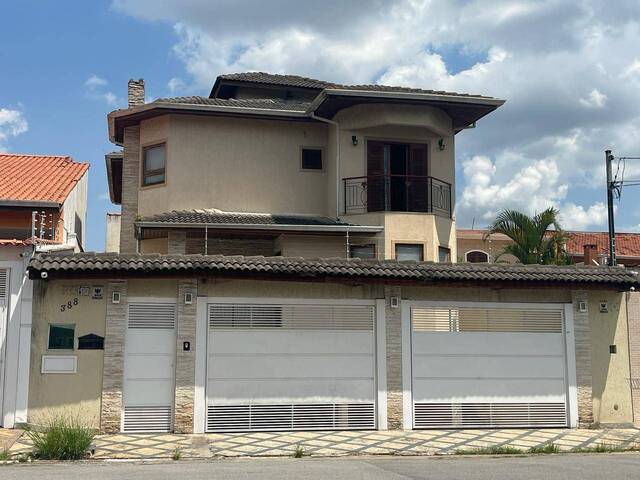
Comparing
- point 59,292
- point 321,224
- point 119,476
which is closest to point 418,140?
point 321,224

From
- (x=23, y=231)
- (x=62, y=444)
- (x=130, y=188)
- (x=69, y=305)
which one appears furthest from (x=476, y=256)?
(x=62, y=444)

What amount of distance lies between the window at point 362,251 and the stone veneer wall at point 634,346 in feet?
21.6

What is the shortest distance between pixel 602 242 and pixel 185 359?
29.0 metres

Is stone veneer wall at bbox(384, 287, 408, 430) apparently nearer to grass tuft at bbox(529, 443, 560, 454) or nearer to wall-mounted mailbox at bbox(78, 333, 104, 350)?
grass tuft at bbox(529, 443, 560, 454)

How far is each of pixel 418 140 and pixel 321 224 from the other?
157 inches

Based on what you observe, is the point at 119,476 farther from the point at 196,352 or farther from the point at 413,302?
the point at 413,302

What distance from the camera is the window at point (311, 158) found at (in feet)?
69.7

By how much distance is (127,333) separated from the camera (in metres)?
13.8

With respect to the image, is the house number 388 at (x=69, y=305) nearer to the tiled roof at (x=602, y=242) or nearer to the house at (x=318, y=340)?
the house at (x=318, y=340)

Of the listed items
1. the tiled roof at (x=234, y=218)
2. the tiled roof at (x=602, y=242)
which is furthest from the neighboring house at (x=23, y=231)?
the tiled roof at (x=602, y=242)

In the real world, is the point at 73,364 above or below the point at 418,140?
below

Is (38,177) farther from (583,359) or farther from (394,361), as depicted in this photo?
(583,359)

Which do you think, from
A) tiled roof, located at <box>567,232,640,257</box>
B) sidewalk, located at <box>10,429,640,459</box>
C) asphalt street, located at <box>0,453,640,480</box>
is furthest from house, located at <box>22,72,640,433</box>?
tiled roof, located at <box>567,232,640,257</box>

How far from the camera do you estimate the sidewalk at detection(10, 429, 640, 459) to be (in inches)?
465
